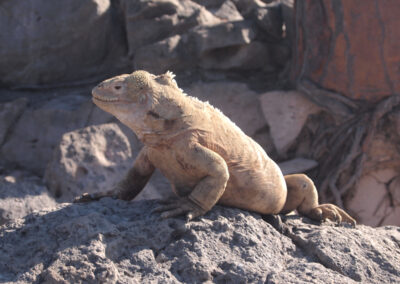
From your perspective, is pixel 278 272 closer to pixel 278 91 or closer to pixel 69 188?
pixel 69 188

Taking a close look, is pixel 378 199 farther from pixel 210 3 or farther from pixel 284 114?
pixel 210 3

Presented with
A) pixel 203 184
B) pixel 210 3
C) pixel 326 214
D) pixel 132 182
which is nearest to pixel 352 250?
pixel 326 214

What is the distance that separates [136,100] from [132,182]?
0.79 m

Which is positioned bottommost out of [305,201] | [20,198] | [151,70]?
[20,198]

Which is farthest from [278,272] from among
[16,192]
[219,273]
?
[16,192]

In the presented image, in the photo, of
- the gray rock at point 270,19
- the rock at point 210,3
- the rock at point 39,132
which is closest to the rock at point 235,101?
the gray rock at point 270,19

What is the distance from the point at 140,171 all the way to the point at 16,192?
351 centimetres

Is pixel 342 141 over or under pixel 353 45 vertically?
under

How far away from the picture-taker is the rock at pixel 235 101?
7.46 meters

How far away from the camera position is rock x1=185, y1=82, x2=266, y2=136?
7457mm

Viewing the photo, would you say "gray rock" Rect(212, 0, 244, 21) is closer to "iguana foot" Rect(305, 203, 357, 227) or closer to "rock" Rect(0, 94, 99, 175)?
"rock" Rect(0, 94, 99, 175)

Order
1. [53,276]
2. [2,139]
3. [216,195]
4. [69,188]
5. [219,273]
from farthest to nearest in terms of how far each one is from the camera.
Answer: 1. [2,139]
2. [69,188]
3. [216,195]
4. [219,273]
5. [53,276]

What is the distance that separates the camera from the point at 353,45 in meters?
6.91

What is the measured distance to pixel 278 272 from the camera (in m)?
3.05
